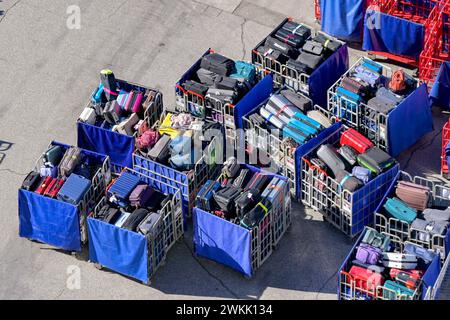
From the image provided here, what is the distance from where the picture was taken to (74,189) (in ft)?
106

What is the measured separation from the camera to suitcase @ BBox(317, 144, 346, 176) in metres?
33.1

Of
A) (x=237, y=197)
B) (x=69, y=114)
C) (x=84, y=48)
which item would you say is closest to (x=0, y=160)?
(x=69, y=114)

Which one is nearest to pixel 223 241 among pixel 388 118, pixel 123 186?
pixel 123 186

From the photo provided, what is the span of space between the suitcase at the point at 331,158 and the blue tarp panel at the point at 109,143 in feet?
18.3

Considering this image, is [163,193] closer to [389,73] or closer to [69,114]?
[69,114]

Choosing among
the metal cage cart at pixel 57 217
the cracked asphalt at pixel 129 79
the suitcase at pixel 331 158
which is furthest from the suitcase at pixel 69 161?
the suitcase at pixel 331 158

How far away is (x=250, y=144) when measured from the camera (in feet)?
115

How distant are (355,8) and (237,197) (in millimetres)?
9823

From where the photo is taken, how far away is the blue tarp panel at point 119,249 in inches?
1226

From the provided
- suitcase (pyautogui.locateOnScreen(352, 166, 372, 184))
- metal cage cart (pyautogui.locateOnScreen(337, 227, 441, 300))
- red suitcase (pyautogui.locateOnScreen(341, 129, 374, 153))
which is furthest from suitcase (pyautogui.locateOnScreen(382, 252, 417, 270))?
red suitcase (pyautogui.locateOnScreen(341, 129, 374, 153))

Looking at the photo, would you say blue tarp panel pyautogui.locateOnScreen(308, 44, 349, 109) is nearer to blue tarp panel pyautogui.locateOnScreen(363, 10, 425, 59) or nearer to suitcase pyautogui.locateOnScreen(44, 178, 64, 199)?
blue tarp panel pyautogui.locateOnScreen(363, 10, 425, 59)

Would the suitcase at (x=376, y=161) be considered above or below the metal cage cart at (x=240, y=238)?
above

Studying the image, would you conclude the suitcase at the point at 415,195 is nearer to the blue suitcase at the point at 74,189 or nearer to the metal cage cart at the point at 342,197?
the metal cage cart at the point at 342,197

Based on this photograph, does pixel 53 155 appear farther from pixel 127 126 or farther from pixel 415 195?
pixel 415 195
